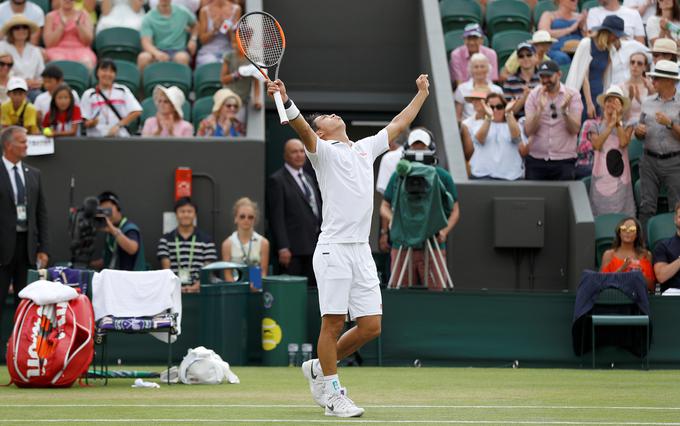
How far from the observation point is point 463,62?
55.6 feet

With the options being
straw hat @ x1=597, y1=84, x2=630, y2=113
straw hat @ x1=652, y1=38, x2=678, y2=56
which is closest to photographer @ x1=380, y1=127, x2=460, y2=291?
straw hat @ x1=597, y1=84, x2=630, y2=113

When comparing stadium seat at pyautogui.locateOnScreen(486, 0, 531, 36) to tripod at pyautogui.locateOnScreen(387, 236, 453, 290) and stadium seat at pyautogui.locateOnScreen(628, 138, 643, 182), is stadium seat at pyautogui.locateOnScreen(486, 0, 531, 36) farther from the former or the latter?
tripod at pyautogui.locateOnScreen(387, 236, 453, 290)

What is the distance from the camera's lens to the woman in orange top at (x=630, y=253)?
13352 mm

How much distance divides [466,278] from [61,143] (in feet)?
15.9

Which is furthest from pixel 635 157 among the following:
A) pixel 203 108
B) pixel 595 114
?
pixel 203 108

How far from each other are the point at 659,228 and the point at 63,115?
21.6 feet

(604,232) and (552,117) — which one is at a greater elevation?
(552,117)

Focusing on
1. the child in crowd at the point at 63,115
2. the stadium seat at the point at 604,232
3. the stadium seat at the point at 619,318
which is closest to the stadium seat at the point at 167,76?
the child in crowd at the point at 63,115

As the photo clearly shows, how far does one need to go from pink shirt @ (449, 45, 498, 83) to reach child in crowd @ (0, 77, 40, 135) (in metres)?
5.34

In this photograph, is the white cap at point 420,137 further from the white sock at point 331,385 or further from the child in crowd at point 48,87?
the white sock at point 331,385

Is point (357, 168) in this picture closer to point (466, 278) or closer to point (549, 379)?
point (549, 379)

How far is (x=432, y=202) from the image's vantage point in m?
13.8

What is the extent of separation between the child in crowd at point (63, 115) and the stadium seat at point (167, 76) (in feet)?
5.80

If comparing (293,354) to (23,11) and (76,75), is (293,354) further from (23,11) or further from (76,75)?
(23,11)
